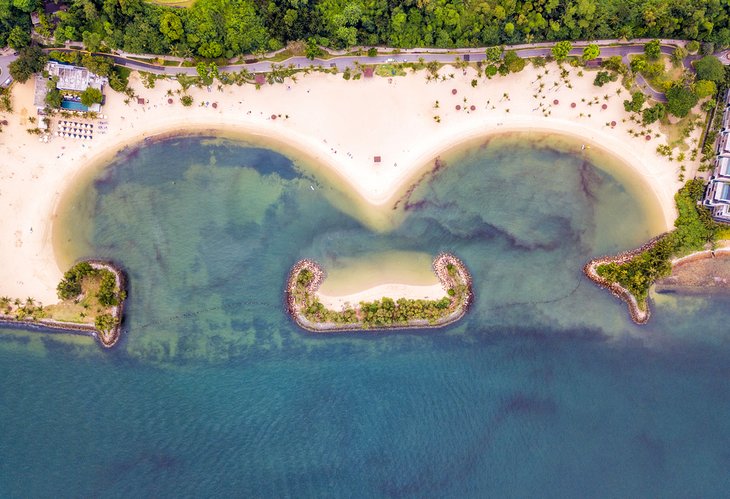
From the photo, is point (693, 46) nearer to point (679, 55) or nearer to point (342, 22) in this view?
point (679, 55)

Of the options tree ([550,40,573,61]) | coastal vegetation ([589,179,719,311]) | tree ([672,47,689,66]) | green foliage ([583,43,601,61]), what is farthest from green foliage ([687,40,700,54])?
coastal vegetation ([589,179,719,311])

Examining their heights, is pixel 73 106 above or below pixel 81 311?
above

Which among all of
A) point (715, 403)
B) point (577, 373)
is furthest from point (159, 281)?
point (715, 403)

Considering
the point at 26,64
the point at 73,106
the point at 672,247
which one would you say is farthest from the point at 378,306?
the point at 26,64

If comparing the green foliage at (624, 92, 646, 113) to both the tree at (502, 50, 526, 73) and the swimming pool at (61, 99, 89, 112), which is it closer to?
the tree at (502, 50, 526, 73)

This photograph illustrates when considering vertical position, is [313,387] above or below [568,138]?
below

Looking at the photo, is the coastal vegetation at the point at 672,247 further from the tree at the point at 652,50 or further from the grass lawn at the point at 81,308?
the grass lawn at the point at 81,308

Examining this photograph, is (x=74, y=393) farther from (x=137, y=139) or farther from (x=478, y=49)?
(x=478, y=49)
